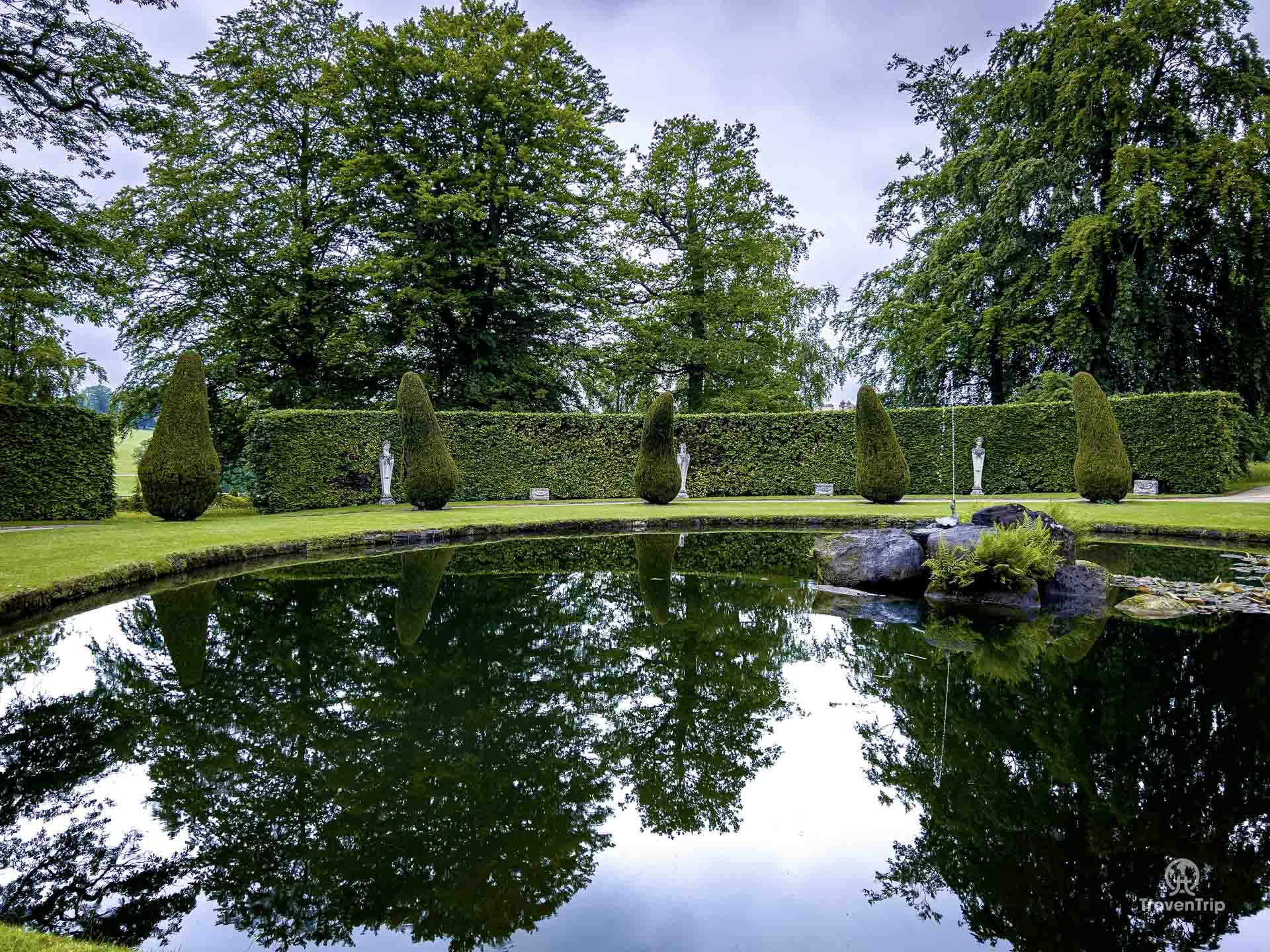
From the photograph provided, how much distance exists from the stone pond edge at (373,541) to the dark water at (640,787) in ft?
4.49

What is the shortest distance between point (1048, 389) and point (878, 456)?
677 centimetres

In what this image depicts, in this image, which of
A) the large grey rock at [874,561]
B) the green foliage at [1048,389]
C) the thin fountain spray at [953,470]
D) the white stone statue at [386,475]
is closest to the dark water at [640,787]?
the large grey rock at [874,561]

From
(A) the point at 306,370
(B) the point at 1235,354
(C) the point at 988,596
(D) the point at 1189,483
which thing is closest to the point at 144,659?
(C) the point at 988,596

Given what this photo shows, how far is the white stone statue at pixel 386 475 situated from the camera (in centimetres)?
1644

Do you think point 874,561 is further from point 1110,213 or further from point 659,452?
point 1110,213

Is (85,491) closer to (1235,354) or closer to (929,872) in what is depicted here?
(929,872)

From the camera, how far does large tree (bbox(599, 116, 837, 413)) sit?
2297 cm

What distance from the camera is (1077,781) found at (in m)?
2.58

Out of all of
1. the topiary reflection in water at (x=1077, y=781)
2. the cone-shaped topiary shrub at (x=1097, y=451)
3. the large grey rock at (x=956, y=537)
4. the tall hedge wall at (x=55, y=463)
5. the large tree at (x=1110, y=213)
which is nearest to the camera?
the topiary reflection in water at (x=1077, y=781)

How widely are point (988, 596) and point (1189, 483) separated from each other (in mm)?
13217

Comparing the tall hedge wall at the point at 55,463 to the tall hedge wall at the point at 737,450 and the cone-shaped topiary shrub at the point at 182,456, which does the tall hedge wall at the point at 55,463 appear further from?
the tall hedge wall at the point at 737,450

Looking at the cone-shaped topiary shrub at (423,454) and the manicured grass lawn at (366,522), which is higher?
the cone-shaped topiary shrub at (423,454)

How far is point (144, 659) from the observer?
4.38 metres

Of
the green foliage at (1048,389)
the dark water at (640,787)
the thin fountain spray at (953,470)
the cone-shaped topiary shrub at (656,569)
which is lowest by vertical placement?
the cone-shaped topiary shrub at (656,569)
